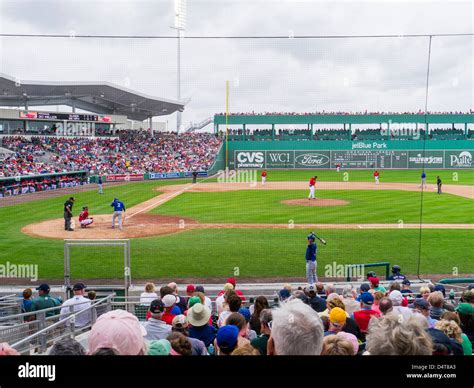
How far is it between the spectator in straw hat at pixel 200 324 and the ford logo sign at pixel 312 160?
47814 millimetres

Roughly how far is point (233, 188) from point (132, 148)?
14154 mm

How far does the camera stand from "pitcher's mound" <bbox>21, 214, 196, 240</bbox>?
58.4 ft

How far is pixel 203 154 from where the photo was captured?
1885 inches

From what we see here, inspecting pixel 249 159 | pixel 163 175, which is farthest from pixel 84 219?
pixel 249 159

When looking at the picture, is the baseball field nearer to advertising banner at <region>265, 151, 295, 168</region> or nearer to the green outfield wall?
the green outfield wall

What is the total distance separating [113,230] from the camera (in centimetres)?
1842

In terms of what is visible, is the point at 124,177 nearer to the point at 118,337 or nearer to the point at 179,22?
the point at 179,22

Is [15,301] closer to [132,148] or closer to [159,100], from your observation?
[159,100]

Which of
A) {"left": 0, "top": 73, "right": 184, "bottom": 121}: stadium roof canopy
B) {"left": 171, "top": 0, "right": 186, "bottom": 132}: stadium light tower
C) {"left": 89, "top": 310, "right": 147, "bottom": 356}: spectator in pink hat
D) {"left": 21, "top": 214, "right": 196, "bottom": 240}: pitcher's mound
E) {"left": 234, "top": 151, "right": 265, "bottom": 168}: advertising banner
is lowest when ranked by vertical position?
{"left": 21, "top": 214, "right": 196, "bottom": 240}: pitcher's mound

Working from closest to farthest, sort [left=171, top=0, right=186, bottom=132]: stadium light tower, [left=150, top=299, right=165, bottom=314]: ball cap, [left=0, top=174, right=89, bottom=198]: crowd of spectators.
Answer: [left=150, top=299, right=165, bottom=314]: ball cap < [left=171, top=0, right=186, bottom=132]: stadium light tower < [left=0, top=174, right=89, bottom=198]: crowd of spectators

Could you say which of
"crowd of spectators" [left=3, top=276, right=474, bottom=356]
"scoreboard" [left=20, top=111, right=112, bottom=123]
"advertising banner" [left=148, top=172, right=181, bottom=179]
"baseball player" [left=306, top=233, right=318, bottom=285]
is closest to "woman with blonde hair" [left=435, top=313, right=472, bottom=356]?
"crowd of spectators" [left=3, top=276, right=474, bottom=356]

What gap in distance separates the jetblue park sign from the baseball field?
20.8 meters

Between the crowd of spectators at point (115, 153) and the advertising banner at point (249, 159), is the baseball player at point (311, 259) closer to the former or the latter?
the crowd of spectators at point (115, 153)

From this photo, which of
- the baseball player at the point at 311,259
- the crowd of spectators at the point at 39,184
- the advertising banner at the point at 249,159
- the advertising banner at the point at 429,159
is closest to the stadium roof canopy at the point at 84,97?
the crowd of spectators at the point at 39,184
